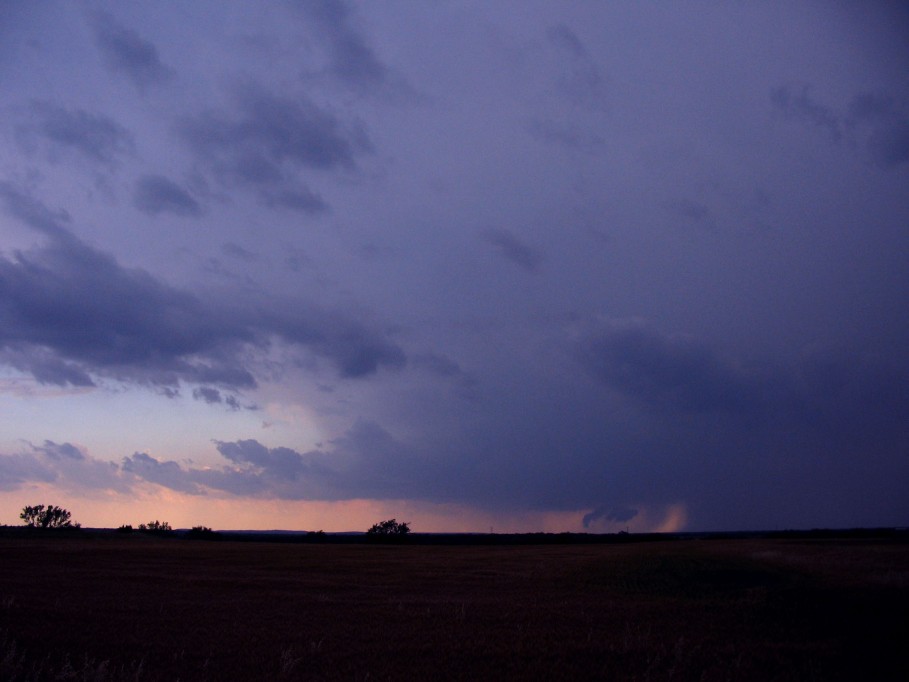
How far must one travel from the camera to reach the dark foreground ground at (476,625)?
16.9m

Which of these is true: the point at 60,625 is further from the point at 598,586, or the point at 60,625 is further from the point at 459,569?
the point at 459,569

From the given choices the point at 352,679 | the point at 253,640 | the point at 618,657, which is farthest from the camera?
the point at 253,640

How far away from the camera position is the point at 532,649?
18.8 metres

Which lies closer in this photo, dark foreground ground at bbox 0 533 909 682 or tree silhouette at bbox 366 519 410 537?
dark foreground ground at bbox 0 533 909 682

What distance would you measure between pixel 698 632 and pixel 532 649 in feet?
21.1

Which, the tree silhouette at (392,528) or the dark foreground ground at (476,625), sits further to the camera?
the tree silhouette at (392,528)

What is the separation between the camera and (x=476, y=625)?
73.3 feet

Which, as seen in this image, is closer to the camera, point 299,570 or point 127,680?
point 127,680

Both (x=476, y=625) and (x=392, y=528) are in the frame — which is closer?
(x=476, y=625)

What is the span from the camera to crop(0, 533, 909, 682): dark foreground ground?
16938 mm

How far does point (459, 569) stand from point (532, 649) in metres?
28.5

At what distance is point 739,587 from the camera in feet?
101

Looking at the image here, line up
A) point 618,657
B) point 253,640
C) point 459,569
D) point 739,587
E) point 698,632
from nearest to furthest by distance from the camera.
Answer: point 618,657 → point 253,640 → point 698,632 → point 739,587 → point 459,569

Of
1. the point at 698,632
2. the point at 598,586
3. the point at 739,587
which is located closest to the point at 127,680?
the point at 698,632
